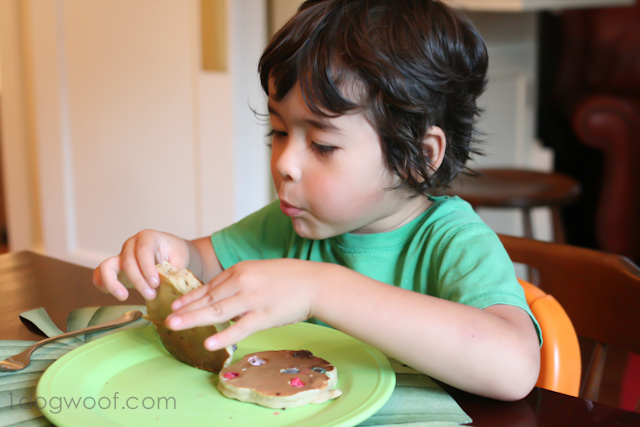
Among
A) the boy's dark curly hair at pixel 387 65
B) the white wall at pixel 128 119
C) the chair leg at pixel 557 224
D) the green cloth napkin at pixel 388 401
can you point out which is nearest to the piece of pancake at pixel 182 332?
the green cloth napkin at pixel 388 401

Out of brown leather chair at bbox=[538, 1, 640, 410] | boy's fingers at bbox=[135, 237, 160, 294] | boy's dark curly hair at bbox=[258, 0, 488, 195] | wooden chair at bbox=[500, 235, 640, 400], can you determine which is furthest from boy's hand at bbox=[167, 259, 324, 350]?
brown leather chair at bbox=[538, 1, 640, 410]

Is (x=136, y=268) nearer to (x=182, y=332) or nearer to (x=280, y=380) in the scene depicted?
(x=182, y=332)

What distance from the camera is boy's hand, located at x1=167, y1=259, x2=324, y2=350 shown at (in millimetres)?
523

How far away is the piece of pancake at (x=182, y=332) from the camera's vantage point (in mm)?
585

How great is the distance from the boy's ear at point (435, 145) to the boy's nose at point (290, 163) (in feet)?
0.60

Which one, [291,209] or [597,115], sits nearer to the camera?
[291,209]

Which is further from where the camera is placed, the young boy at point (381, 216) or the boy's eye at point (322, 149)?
the boy's eye at point (322, 149)

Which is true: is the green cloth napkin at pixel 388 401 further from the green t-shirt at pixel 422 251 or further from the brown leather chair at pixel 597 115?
the brown leather chair at pixel 597 115

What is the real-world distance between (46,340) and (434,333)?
412 mm

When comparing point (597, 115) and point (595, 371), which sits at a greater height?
point (597, 115)

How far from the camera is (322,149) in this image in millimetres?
723

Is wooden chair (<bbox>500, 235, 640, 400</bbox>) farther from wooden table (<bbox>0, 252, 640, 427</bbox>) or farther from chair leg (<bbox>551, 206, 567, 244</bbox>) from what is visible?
chair leg (<bbox>551, 206, 567, 244</bbox>)

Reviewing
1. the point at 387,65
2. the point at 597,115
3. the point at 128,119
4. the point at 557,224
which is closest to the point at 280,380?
the point at 387,65

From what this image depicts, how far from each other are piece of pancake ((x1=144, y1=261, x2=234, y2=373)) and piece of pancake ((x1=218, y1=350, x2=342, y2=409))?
2 centimetres
